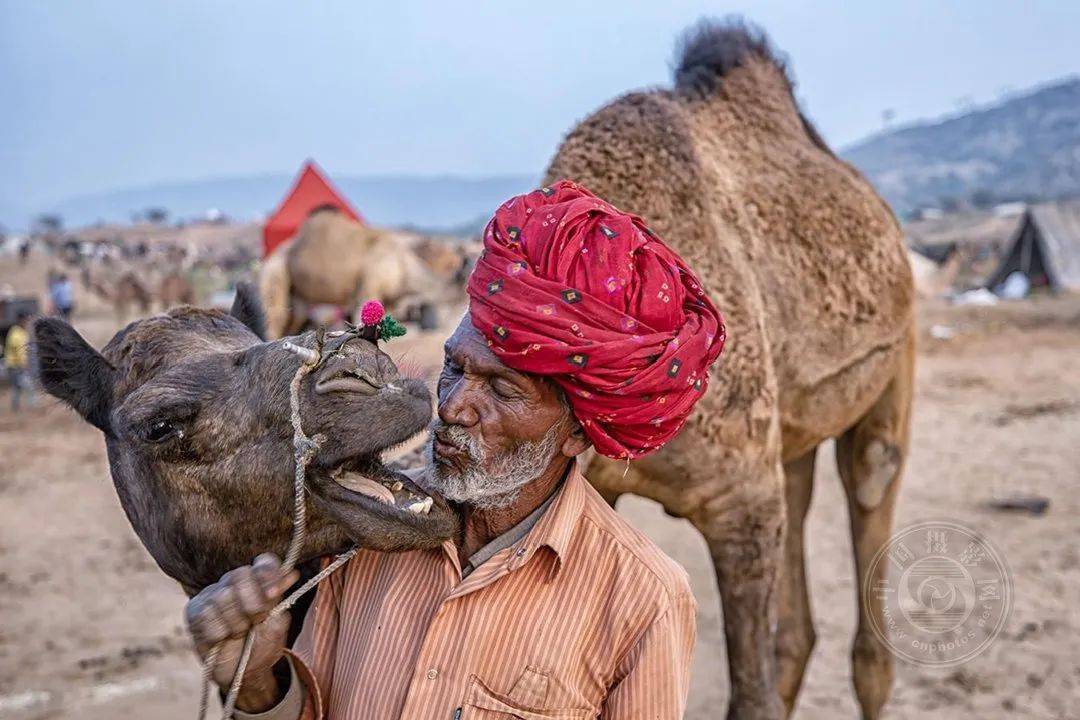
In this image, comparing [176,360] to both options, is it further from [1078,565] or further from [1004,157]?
[1004,157]

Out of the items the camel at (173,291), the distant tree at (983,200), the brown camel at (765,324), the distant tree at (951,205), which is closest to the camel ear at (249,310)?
the brown camel at (765,324)

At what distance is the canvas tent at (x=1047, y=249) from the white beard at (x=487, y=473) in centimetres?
1971

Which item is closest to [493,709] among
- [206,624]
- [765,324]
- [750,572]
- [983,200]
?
[206,624]

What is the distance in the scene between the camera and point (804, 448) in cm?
402

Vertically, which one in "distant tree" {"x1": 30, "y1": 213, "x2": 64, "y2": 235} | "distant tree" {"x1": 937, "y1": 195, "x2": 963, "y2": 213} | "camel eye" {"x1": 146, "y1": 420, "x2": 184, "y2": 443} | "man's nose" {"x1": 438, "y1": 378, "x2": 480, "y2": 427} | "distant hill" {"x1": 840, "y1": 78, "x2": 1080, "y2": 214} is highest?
"man's nose" {"x1": 438, "y1": 378, "x2": 480, "y2": 427}

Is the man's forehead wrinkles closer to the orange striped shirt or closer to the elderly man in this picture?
the elderly man

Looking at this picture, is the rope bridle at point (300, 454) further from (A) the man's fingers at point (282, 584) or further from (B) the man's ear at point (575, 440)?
(B) the man's ear at point (575, 440)

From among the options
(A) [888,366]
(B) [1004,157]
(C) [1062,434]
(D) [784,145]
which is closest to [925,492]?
(C) [1062,434]

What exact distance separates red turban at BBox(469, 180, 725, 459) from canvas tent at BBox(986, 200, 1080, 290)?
1962 cm

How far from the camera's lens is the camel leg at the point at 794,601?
4.36 meters

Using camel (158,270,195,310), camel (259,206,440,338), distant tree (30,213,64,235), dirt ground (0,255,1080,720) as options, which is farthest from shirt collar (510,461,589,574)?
distant tree (30,213,64,235)

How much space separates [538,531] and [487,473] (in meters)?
0.15

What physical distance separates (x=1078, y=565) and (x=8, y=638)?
651 cm

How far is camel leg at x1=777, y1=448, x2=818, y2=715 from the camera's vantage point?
4.36 metres
